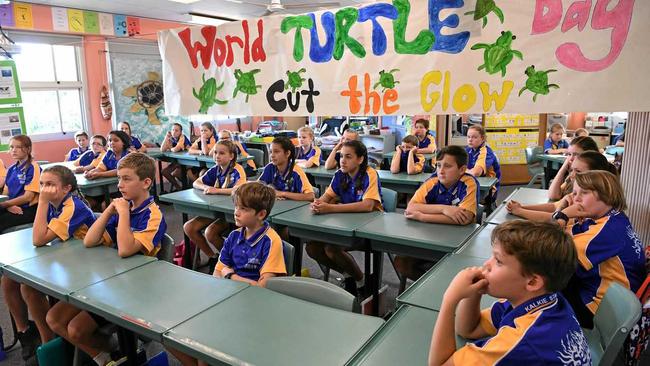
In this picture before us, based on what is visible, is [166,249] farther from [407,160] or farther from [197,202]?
[407,160]

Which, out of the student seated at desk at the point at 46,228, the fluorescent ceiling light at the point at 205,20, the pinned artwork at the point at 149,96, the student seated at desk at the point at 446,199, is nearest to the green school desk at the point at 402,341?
the student seated at desk at the point at 446,199

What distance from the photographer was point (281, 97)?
88.6 inches

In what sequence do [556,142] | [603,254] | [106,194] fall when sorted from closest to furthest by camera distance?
[603,254] → [106,194] → [556,142]

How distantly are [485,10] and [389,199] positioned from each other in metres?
1.76

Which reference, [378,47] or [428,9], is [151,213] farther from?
[428,9]

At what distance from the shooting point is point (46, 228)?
2.29 metres

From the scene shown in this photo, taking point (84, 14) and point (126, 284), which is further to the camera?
point (84, 14)

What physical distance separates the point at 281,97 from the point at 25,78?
5.81 m

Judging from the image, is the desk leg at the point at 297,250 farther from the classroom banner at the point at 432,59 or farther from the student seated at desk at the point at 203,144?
the student seated at desk at the point at 203,144

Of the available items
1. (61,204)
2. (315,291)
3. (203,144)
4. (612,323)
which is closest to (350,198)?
(315,291)

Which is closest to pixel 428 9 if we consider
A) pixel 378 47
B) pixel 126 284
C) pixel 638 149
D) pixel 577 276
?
pixel 378 47

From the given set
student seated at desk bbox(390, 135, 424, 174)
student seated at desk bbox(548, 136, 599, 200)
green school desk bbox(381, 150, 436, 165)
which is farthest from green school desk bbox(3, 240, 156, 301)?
green school desk bbox(381, 150, 436, 165)

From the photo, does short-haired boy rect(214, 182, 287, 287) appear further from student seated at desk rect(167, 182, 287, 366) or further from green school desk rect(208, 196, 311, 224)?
green school desk rect(208, 196, 311, 224)

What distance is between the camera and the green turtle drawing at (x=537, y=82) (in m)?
1.63
